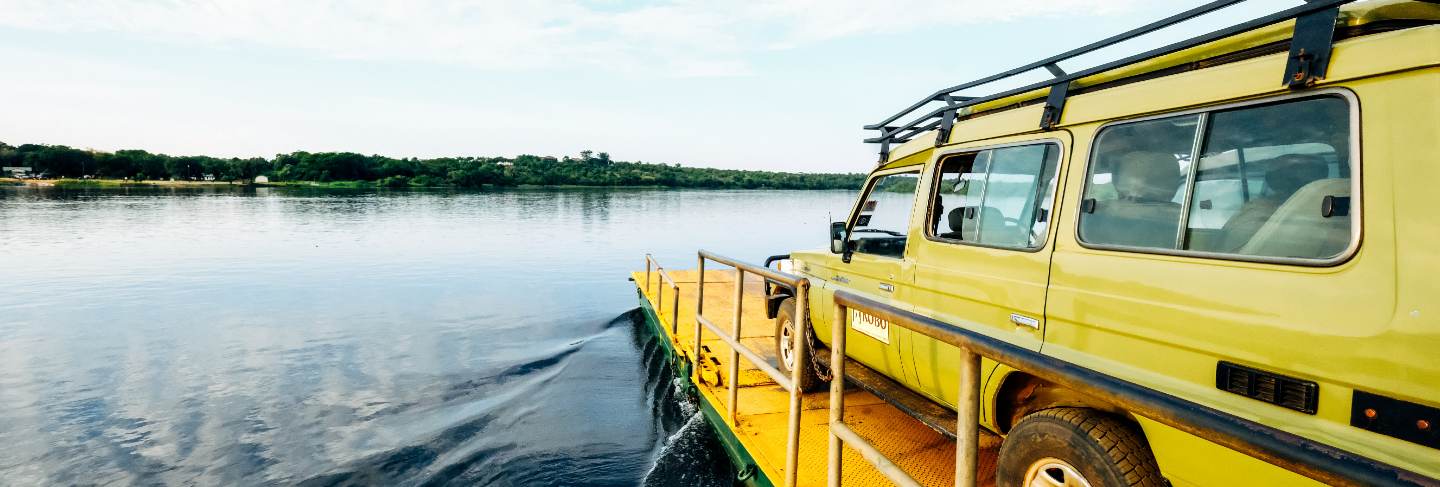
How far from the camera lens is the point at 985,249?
372 cm

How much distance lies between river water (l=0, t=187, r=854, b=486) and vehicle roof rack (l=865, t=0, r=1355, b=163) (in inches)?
54.4

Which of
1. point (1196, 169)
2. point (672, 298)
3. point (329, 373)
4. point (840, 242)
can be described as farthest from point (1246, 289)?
point (329, 373)

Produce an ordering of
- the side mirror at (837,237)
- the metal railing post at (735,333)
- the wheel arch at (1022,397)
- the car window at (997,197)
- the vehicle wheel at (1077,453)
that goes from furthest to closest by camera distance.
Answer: the side mirror at (837,237) → the metal railing post at (735,333) → the car window at (997,197) → the wheel arch at (1022,397) → the vehicle wheel at (1077,453)

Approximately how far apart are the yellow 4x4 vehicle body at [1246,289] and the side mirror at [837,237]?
4.65ft

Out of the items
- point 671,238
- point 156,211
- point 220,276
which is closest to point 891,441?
point 220,276

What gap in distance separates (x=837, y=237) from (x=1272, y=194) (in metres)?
3.00

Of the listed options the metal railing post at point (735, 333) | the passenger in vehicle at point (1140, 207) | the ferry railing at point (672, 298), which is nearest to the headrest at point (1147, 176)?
the passenger in vehicle at point (1140, 207)

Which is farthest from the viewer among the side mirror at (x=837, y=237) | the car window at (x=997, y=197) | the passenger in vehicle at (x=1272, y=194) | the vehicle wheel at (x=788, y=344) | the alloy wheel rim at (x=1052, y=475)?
the vehicle wheel at (x=788, y=344)

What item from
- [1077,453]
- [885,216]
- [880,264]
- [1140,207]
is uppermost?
[1140,207]

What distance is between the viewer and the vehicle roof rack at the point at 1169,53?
7.59 ft

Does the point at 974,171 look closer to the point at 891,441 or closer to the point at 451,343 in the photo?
the point at 891,441

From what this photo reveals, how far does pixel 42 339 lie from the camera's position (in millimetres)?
12078

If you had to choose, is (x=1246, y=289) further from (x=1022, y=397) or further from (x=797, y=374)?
(x=797, y=374)

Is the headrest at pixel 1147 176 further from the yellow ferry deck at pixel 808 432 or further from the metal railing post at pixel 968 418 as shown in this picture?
the yellow ferry deck at pixel 808 432
